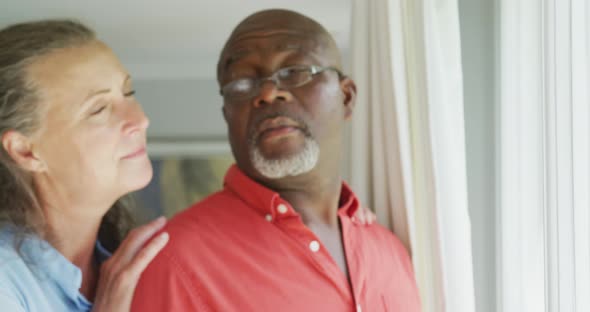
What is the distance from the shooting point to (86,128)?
1.49 metres

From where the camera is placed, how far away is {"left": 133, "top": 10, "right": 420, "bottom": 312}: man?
4.86 feet

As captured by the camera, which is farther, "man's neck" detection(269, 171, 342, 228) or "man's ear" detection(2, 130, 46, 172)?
"man's neck" detection(269, 171, 342, 228)

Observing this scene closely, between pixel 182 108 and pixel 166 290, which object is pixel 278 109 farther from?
pixel 182 108

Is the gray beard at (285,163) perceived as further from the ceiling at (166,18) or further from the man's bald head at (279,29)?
the ceiling at (166,18)

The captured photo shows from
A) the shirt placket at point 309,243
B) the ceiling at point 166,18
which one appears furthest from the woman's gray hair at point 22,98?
the ceiling at point 166,18

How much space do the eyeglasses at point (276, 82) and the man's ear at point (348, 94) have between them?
0.56ft

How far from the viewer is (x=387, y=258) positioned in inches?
68.4

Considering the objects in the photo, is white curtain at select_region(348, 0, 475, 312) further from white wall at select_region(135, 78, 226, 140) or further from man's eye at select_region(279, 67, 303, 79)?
white wall at select_region(135, 78, 226, 140)

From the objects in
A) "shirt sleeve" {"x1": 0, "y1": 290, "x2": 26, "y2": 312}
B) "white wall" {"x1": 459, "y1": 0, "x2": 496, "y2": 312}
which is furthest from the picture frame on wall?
"shirt sleeve" {"x1": 0, "y1": 290, "x2": 26, "y2": 312}

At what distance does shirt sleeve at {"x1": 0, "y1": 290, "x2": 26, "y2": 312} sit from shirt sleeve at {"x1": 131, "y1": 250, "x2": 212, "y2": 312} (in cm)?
23

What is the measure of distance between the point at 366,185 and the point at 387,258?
0.30 m

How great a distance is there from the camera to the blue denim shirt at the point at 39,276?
139 cm
